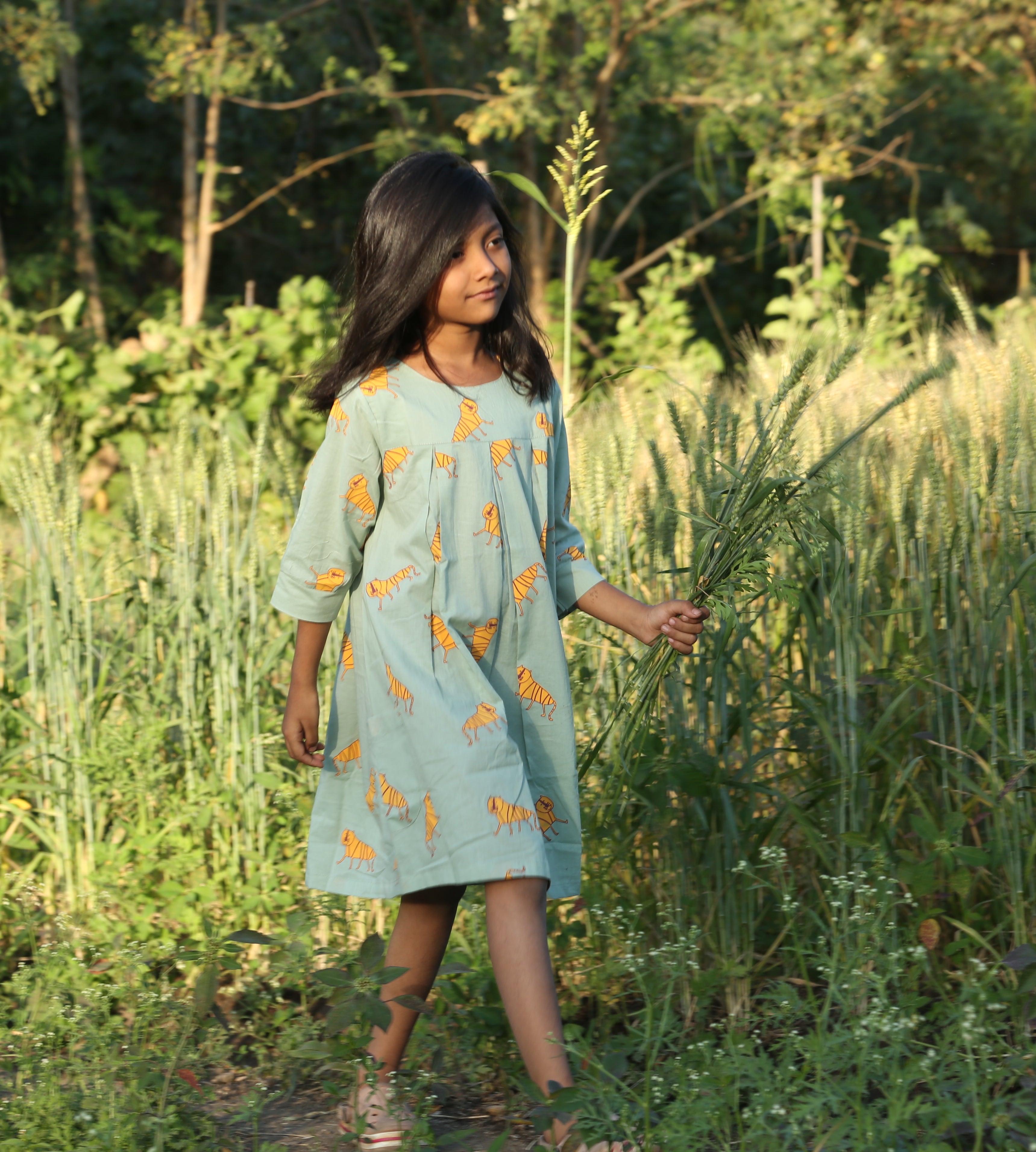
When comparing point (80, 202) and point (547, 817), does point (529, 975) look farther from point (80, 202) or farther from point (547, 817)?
point (80, 202)

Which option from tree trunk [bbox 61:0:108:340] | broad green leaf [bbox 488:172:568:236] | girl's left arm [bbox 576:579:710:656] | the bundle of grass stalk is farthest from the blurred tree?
girl's left arm [bbox 576:579:710:656]

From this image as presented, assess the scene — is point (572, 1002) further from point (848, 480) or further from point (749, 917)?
point (848, 480)

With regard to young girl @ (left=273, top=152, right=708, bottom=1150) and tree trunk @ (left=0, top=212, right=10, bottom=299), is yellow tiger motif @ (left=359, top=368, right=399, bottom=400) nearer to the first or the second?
young girl @ (left=273, top=152, right=708, bottom=1150)

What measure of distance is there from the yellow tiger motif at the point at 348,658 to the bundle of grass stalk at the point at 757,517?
47cm

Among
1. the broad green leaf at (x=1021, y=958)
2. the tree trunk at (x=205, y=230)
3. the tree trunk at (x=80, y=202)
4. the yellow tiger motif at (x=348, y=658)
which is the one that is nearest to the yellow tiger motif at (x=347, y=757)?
the yellow tiger motif at (x=348, y=658)

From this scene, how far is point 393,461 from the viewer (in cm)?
193

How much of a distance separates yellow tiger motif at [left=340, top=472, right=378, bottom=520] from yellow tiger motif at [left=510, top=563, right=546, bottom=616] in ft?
0.80

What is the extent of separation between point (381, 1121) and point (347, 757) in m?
0.54

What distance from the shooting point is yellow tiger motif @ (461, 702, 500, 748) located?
1845mm

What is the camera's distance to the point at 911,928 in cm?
216

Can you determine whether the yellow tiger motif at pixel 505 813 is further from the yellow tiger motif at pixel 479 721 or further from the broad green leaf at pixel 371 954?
the broad green leaf at pixel 371 954

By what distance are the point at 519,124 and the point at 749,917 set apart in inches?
232

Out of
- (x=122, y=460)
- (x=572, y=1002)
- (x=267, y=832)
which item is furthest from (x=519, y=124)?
(x=572, y=1002)

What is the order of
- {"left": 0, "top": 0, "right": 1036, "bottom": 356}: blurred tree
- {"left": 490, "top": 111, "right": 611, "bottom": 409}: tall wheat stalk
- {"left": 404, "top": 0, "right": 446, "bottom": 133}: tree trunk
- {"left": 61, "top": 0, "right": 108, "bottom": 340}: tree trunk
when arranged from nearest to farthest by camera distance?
1. {"left": 490, "top": 111, "right": 611, "bottom": 409}: tall wheat stalk
2. {"left": 0, "top": 0, "right": 1036, "bottom": 356}: blurred tree
3. {"left": 404, "top": 0, "right": 446, "bottom": 133}: tree trunk
4. {"left": 61, "top": 0, "right": 108, "bottom": 340}: tree trunk
